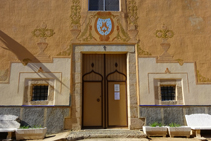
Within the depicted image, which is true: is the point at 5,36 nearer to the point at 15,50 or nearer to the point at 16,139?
the point at 15,50

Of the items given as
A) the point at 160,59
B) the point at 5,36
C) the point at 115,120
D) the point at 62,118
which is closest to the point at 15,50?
the point at 5,36

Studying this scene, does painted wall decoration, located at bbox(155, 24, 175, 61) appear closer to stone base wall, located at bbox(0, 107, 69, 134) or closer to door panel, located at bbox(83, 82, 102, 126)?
door panel, located at bbox(83, 82, 102, 126)

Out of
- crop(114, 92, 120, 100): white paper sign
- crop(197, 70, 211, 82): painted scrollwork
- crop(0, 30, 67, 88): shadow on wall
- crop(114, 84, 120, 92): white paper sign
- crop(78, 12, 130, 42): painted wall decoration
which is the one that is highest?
crop(78, 12, 130, 42): painted wall decoration

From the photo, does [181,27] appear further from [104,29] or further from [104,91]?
[104,91]

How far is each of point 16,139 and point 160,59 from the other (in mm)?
5241

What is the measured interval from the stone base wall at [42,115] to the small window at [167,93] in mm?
3316

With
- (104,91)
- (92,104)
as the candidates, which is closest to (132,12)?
(104,91)

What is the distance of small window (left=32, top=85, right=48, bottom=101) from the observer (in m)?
7.09

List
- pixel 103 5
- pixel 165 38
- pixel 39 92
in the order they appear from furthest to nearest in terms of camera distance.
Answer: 1. pixel 103 5
2. pixel 165 38
3. pixel 39 92

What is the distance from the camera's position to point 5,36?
745 cm

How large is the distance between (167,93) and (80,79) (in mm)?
3056

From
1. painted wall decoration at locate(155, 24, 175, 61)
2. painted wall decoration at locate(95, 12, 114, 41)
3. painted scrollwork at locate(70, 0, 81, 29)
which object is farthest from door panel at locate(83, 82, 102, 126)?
painted wall decoration at locate(155, 24, 175, 61)

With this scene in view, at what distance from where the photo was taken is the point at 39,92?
7.14 metres

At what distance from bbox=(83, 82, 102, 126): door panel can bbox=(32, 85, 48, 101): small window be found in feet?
4.40
